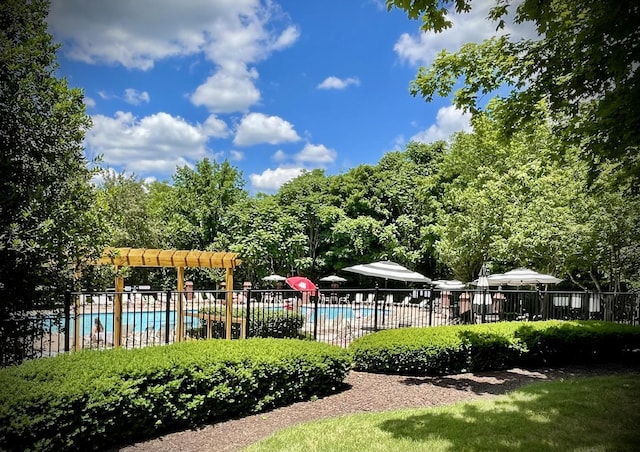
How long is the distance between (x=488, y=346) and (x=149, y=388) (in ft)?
22.8

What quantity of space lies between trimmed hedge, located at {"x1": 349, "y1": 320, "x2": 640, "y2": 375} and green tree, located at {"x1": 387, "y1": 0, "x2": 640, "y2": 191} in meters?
3.92

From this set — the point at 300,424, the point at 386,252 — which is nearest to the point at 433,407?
the point at 300,424

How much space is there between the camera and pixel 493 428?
568cm

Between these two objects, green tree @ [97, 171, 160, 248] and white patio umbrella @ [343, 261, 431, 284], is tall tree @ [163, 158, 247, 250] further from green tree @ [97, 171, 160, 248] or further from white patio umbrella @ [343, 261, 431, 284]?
white patio umbrella @ [343, 261, 431, 284]

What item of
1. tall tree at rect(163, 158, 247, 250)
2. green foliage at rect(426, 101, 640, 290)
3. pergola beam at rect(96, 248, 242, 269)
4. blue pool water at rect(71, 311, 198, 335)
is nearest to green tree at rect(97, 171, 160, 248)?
tall tree at rect(163, 158, 247, 250)

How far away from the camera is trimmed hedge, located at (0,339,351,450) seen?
456 cm

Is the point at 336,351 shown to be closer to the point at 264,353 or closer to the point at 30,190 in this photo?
the point at 264,353

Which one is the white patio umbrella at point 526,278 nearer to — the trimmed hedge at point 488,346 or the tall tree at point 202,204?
the trimmed hedge at point 488,346

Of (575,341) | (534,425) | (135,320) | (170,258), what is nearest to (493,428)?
(534,425)

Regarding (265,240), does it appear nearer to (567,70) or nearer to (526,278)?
(526,278)

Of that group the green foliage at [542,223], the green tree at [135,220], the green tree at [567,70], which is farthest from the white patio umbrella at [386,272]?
the green tree at [135,220]

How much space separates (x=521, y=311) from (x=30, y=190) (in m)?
13.0

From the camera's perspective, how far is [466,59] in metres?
8.91

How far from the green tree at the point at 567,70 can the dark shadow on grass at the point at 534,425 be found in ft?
13.0
